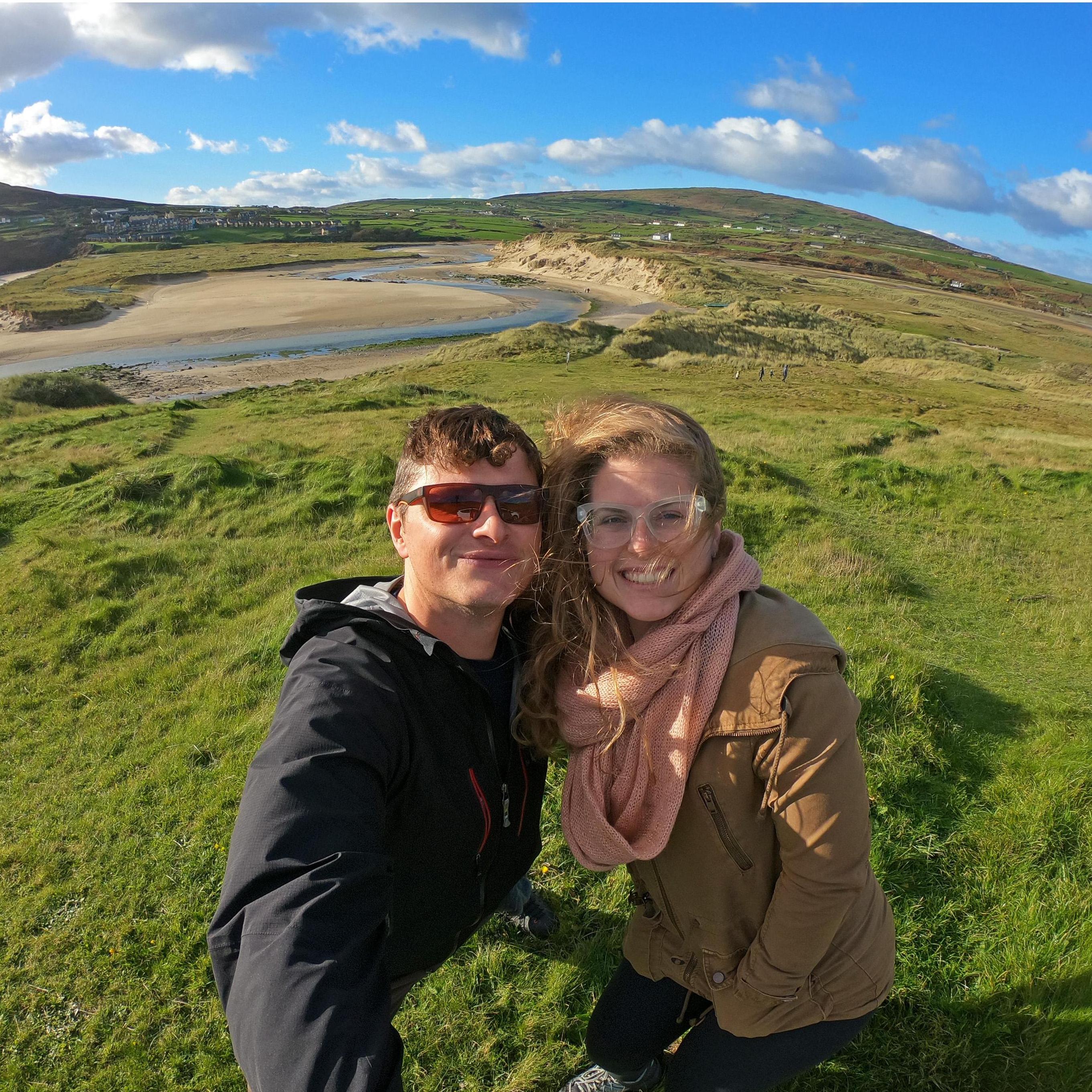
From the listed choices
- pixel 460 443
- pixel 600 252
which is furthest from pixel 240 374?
pixel 600 252

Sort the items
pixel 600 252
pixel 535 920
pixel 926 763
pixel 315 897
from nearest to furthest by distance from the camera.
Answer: pixel 315 897 < pixel 535 920 < pixel 926 763 < pixel 600 252

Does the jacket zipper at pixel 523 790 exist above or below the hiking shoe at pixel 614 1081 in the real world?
above

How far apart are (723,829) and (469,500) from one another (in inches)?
48.2

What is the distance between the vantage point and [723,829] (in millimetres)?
1937

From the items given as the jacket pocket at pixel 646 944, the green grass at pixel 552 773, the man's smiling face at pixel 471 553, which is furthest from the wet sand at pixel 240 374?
the jacket pocket at pixel 646 944

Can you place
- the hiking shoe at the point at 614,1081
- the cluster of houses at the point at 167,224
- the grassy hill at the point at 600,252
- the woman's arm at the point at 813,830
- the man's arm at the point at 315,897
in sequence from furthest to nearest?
the cluster of houses at the point at 167,224 → the grassy hill at the point at 600,252 → the hiking shoe at the point at 614,1081 → the woman's arm at the point at 813,830 → the man's arm at the point at 315,897

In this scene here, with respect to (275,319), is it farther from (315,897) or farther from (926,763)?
(315,897)

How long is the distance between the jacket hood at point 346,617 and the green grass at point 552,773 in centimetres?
197

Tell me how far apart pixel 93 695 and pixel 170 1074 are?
360 centimetres

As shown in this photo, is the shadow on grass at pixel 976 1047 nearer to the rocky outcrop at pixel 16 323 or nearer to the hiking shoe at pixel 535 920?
the hiking shoe at pixel 535 920

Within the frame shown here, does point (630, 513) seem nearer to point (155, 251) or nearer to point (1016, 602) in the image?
point (1016, 602)

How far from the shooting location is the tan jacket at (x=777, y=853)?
1.76m

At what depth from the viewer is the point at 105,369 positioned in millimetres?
38062

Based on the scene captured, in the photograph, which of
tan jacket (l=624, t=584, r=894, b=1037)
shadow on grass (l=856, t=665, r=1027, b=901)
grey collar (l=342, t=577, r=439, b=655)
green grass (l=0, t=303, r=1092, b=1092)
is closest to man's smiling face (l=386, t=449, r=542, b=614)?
grey collar (l=342, t=577, r=439, b=655)
